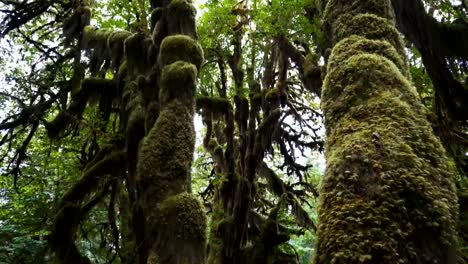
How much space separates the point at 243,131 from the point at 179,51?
5220 millimetres

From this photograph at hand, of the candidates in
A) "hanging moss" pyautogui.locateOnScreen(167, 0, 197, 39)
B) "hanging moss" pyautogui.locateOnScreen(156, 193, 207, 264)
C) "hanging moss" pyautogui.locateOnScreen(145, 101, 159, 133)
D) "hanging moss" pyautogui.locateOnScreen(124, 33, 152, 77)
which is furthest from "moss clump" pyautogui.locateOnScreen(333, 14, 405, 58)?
"hanging moss" pyautogui.locateOnScreen(124, 33, 152, 77)

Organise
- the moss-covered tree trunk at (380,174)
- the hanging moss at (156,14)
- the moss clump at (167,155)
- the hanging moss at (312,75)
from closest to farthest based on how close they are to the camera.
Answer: the moss-covered tree trunk at (380,174)
the moss clump at (167,155)
the hanging moss at (156,14)
the hanging moss at (312,75)

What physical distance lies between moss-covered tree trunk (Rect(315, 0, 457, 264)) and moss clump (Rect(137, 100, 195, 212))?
11.9 ft

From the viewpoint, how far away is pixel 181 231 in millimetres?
5324

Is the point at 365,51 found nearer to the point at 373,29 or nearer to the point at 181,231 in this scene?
the point at 373,29

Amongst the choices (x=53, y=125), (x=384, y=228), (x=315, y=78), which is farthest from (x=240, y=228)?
(x=384, y=228)

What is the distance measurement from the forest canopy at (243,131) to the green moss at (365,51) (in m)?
0.01

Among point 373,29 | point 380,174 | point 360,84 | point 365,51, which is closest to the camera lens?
point 380,174

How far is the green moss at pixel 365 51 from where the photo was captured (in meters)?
2.61

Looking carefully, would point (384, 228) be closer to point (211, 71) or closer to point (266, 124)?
point (266, 124)

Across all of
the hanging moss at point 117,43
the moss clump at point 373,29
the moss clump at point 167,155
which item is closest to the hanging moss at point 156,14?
the hanging moss at point 117,43

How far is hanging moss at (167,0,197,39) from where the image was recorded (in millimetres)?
7293

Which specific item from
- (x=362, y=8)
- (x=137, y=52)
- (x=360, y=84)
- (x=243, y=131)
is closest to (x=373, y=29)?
(x=362, y=8)

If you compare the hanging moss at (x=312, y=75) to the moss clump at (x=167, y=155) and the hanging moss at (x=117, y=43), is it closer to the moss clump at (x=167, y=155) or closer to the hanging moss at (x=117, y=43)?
the moss clump at (x=167, y=155)
